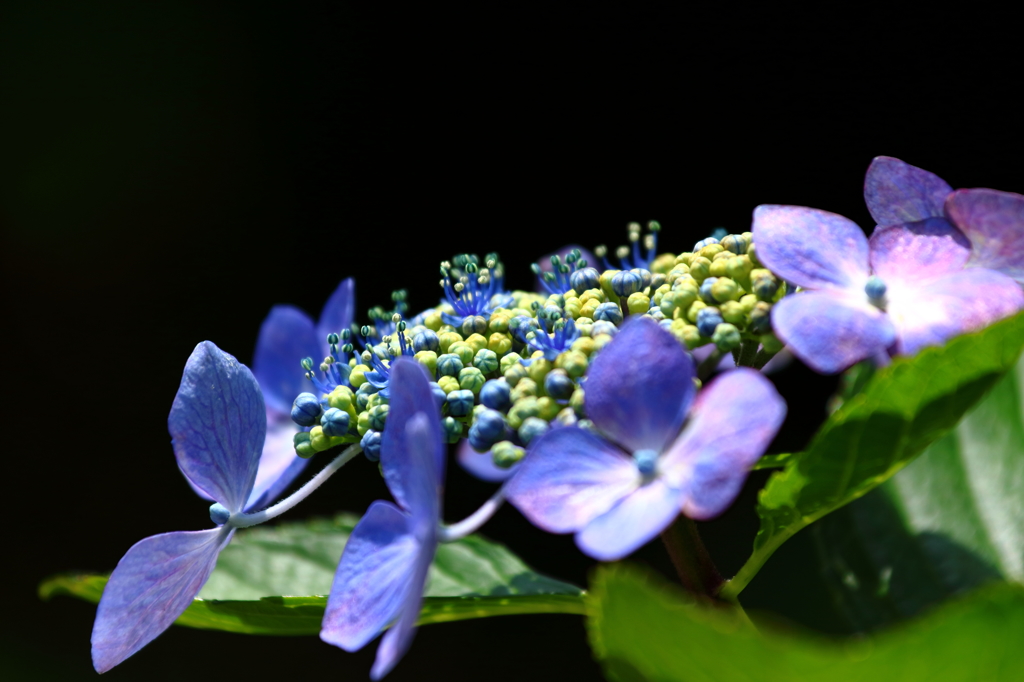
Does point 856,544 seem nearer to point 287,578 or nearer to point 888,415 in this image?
point 888,415

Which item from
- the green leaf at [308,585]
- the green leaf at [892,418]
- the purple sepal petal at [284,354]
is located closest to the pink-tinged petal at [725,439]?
the green leaf at [892,418]

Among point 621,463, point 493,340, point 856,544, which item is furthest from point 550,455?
point 856,544

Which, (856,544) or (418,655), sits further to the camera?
(418,655)

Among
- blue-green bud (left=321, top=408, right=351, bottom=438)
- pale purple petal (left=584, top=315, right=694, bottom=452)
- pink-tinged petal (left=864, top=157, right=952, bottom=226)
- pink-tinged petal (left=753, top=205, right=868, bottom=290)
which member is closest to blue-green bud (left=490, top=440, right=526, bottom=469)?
pale purple petal (left=584, top=315, right=694, bottom=452)

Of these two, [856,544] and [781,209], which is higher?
Result: [781,209]

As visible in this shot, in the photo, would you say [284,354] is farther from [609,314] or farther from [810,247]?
[810,247]

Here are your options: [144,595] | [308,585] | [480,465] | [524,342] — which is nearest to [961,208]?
[524,342]

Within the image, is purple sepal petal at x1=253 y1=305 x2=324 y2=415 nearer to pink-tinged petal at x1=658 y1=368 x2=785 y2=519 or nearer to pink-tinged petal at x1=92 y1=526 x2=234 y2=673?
pink-tinged petal at x1=92 y1=526 x2=234 y2=673

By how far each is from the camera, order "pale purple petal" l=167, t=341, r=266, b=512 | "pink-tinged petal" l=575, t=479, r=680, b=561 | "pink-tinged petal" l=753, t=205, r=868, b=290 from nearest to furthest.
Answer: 1. "pink-tinged petal" l=575, t=479, r=680, b=561
2. "pink-tinged petal" l=753, t=205, r=868, b=290
3. "pale purple petal" l=167, t=341, r=266, b=512
